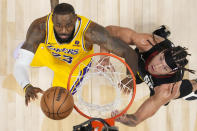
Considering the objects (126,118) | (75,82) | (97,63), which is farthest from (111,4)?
(126,118)

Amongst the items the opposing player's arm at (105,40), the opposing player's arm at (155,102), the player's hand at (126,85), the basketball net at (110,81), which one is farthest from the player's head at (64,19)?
the opposing player's arm at (155,102)

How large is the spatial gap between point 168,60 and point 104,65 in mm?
363

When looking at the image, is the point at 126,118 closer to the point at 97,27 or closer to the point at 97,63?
the point at 97,63

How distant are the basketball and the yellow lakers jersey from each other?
27 cm

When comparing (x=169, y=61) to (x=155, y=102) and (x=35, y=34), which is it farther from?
(x=35, y=34)

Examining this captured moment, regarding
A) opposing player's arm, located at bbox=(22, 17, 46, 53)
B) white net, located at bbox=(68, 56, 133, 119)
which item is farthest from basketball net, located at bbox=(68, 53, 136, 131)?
opposing player's arm, located at bbox=(22, 17, 46, 53)

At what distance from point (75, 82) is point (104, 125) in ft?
1.30

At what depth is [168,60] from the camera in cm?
120

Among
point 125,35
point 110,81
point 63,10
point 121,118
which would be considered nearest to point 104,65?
point 110,81

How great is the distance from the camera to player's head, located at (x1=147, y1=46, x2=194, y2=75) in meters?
1.20

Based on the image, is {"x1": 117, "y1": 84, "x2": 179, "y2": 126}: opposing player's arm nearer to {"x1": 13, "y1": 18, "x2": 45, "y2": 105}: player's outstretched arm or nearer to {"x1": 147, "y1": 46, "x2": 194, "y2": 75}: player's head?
{"x1": 147, "y1": 46, "x2": 194, "y2": 75}: player's head

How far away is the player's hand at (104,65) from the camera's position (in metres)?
1.28

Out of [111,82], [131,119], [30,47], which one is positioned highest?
[30,47]

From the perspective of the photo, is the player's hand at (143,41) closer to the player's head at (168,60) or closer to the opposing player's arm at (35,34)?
the player's head at (168,60)
